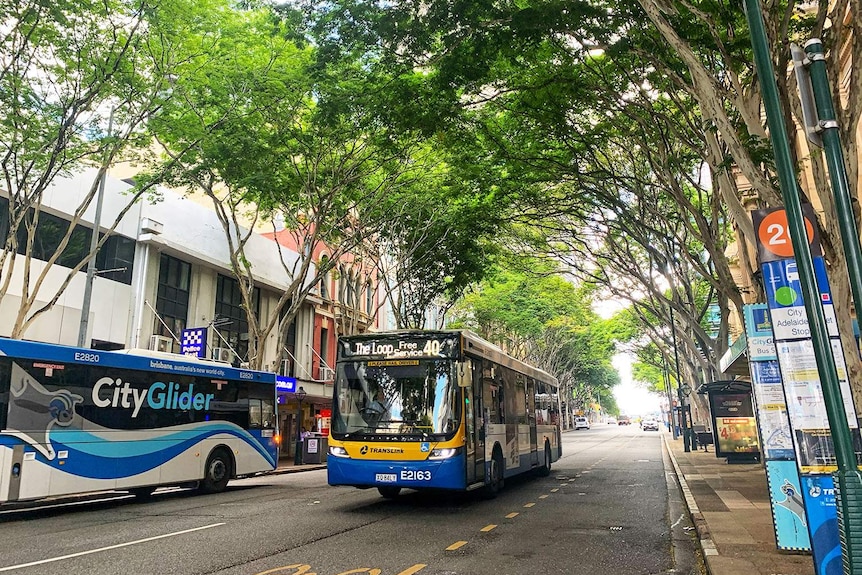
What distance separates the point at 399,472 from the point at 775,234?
22.5 ft

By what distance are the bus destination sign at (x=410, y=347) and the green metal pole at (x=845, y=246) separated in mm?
7306

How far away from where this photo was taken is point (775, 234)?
19.5 ft

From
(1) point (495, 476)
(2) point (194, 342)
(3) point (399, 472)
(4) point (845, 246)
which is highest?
(2) point (194, 342)

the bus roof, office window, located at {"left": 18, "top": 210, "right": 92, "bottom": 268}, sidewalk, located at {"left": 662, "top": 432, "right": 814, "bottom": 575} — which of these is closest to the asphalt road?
sidewalk, located at {"left": 662, "top": 432, "right": 814, "bottom": 575}

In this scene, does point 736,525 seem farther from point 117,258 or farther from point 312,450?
point 117,258

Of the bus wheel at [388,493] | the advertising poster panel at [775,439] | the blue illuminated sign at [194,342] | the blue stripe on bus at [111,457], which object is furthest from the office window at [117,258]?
the advertising poster panel at [775,439]

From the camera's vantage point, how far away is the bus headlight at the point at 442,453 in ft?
33.8

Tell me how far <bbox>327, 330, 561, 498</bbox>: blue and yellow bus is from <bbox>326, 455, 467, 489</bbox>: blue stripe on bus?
0.02m

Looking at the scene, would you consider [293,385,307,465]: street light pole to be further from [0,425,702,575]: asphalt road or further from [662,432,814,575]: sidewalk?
[662,432,814,575]: sidewalk

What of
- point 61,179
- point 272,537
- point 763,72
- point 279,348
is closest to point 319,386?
point 279,348

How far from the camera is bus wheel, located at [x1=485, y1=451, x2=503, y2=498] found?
12367 mm

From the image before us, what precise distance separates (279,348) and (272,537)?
13.0m

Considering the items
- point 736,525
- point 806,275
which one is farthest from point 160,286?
point 806,275

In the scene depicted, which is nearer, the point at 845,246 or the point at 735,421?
the point at 845,246
